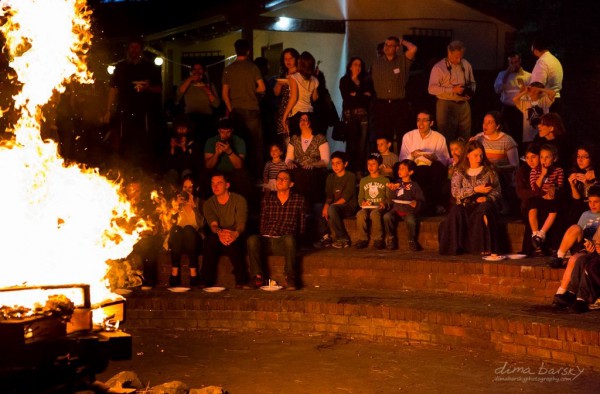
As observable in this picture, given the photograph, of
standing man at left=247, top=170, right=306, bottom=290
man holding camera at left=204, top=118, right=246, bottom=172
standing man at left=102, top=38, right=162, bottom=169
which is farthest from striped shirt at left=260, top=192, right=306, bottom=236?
standing man at left=102, top=38, right=162, bottom=169

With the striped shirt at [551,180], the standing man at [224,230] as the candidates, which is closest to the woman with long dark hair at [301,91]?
the standing man at [224,230]

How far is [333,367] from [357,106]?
20.1 feet

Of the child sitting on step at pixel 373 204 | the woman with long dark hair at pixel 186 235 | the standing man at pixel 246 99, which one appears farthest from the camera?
the standing man at pixel 246 99

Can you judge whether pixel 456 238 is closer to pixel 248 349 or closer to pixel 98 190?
Result: pixel 248 349

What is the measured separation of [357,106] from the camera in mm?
15398

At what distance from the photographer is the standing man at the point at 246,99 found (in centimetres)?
1562

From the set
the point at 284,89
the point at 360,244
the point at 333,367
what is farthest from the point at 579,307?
the point at 284,89

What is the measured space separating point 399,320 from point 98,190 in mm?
3642

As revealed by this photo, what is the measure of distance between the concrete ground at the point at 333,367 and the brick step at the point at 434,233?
7.84ft

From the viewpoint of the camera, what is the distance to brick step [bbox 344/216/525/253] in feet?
42.5

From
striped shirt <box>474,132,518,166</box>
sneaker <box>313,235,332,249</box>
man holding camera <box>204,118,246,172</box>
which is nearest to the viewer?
sneaker <box>313,235,332,249</box>

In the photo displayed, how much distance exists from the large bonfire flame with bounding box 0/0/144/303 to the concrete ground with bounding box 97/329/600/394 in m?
1.28

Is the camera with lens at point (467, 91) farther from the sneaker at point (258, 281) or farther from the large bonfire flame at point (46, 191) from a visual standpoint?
the large bonfire flame at point (46, 191)

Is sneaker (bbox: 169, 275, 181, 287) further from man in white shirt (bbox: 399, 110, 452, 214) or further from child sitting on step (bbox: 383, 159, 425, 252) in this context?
man in white shirt (bbox: 399, 110, 452, 214)
